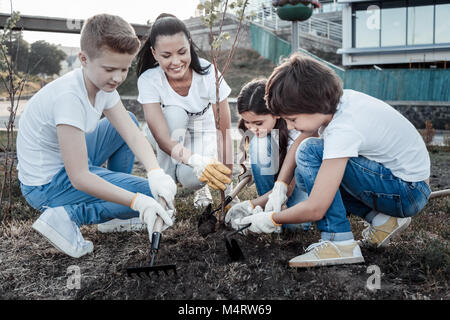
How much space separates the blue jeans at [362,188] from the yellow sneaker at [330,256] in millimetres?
44

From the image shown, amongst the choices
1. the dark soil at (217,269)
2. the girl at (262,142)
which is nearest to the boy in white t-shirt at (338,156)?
the dark soil at (217,269)

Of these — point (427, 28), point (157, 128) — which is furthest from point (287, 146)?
point (427, 28)

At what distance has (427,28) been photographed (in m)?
15.7

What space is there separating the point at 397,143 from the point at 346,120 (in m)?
0.35

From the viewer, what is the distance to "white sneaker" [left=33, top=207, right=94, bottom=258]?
2260mm

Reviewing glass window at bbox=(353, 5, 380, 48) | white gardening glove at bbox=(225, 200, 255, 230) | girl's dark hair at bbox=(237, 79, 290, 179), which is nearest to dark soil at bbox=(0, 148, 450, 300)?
white gardening glove at bbox=(225, 200, 255, 230)

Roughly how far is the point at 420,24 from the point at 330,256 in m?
16.6

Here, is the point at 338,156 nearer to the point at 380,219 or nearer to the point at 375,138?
the point at 375,138

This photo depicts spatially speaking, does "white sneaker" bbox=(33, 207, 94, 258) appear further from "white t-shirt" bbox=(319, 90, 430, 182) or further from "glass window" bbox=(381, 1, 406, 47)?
"glass window" bbox=(381, 1, 406, 47)

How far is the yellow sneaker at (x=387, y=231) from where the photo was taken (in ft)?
7.61

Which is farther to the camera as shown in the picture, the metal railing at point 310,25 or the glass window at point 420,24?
the metal railing at point 310,25

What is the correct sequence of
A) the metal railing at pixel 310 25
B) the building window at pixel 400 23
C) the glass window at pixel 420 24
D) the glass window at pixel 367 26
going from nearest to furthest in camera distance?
the building window at pixel 400 23, the glass window at pixel 420 24, the glass window at pixel 367 26, the metal railing at pixel 310 25

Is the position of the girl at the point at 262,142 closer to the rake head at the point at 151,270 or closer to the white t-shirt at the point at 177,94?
the white t-shirt at the point at 177,94
